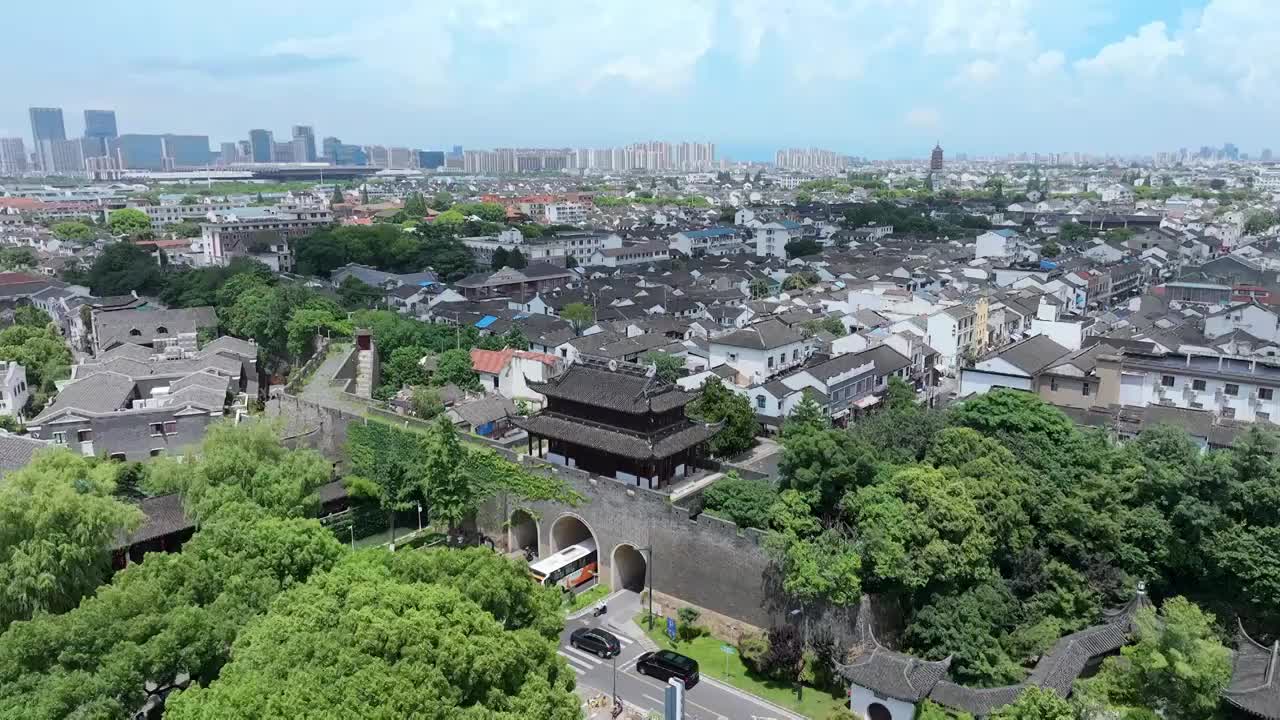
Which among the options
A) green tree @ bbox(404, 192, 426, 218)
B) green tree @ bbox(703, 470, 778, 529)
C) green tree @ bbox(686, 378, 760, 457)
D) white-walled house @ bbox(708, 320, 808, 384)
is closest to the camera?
green tree @ bbox(703, 470, 778, 529)

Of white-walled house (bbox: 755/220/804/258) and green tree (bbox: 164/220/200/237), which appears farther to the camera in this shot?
green tree (bbox: 164/220/200/237)

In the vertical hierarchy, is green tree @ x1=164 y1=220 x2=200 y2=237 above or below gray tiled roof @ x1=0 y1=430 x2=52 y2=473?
above

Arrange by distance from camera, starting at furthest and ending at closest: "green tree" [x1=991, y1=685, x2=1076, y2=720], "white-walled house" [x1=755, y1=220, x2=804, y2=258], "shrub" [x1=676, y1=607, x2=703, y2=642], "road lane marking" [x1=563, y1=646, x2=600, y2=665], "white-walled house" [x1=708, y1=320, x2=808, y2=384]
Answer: "white-walled house" [x1=755, y1=220, x2=804, y2=258]
"white-walled house" [x1=708, y1=320, x2=808, y2=384]
"shrub" [x1=676, y1=607, x2=703, y2=642]
"road lane marking" [x1=563, y1=646, x2=600, y2=665]
"green tree" [x1=991, y1=685, x2=1076, y2=720]

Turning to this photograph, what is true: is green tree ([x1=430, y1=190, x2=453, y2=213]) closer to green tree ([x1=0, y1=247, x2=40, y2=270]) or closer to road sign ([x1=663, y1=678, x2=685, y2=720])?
green tree ([x1=0, y1=247, x2=40, y2=270])

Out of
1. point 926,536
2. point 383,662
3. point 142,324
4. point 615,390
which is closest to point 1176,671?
point 926,536

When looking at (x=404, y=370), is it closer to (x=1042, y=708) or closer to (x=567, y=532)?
(x=567, y=532)

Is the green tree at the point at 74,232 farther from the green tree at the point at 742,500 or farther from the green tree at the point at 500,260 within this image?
A: the green tree at the point at 742,500

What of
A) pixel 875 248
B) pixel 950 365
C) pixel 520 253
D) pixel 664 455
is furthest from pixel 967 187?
pixel 664 455

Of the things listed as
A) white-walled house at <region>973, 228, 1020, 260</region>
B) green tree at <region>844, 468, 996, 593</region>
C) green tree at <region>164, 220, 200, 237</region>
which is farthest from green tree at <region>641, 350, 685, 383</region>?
green tree at <region>164, 220, 200, 237</region>

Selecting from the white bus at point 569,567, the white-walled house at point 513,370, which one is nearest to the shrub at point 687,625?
the white bus at point 569,567
